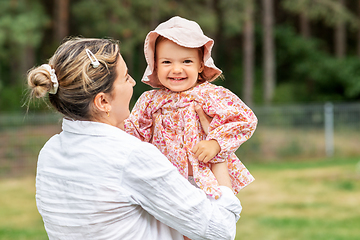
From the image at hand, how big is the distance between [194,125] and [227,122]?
0.15m

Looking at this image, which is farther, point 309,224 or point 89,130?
point 309,224

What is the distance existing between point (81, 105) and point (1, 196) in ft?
25.6

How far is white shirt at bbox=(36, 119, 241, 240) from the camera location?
1.56 m

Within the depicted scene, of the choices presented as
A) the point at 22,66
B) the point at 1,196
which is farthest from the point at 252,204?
the point at 22,66

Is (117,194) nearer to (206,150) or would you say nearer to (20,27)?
(206,150)

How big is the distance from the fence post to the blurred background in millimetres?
28

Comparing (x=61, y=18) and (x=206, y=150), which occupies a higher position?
(x=61, y=18)

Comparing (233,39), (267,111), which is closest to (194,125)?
(267,111)

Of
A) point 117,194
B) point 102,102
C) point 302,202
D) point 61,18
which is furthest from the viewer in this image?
point 61,18

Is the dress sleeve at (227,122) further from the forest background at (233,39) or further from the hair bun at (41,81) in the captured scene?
the forest background at (233,39)

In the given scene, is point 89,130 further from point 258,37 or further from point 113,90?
point 258,37

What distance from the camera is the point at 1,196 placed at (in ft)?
28.4

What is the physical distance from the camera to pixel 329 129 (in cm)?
1238

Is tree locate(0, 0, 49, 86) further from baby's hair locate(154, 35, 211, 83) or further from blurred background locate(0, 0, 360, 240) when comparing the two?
baby's hair locate(154, 35, 211, 83)
